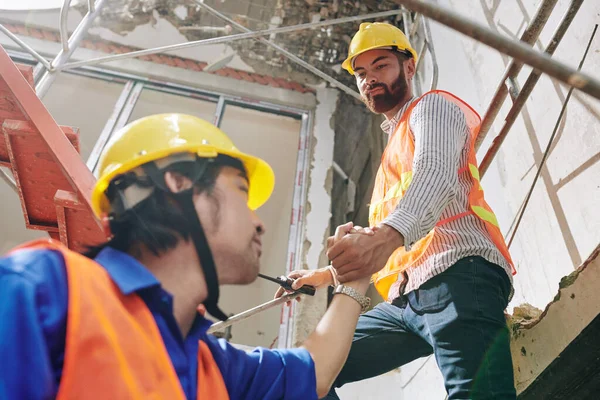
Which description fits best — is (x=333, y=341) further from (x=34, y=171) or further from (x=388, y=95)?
(x=34, y=171)

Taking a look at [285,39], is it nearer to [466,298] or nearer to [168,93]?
[168,93]

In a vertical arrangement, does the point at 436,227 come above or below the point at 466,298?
above

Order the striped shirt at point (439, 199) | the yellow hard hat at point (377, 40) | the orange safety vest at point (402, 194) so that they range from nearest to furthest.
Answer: the striped shirt at point (439, 199), the orange safety vest at point (402, 194), the yellow hard hat at point (377, 40)

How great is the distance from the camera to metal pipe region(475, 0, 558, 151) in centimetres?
210

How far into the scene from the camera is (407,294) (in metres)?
1.87

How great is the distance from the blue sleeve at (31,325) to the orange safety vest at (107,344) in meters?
0.03

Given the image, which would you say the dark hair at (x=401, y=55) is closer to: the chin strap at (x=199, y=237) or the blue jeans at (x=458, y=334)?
the blue jeans at (x=458, y=334)

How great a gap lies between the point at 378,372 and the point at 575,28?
1.93 meters

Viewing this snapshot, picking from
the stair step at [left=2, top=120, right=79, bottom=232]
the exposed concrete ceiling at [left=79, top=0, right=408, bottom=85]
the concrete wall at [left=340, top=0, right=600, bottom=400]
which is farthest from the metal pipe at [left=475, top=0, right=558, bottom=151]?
the exposed concrete ceiling at [left=79, top=0, right=408, bottom=85]

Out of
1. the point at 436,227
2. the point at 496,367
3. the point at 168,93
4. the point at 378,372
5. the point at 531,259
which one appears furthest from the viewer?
the point at 168,93

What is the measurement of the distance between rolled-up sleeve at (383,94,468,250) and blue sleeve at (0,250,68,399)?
1.06 metres

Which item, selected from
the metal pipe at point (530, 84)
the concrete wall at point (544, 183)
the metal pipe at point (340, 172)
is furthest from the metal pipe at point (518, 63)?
the metal pipe at point (340, 172)

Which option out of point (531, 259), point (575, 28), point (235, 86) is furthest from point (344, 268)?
point (235, 86)

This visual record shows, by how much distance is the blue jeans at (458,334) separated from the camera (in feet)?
4.95
